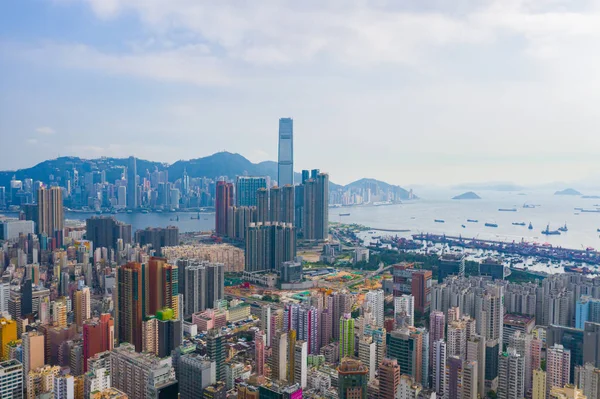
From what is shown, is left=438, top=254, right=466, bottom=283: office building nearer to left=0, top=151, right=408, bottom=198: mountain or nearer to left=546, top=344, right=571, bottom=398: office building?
left=546, top=344, right=571, bottom=398: office building

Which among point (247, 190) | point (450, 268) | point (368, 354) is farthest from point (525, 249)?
point (368, 354)

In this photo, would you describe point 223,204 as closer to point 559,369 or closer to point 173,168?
point 173,168

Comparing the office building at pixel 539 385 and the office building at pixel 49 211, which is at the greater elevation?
the office building at pixel 49 211

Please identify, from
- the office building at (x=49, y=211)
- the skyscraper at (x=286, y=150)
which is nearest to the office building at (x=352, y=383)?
the office building at (x=49, y=211)

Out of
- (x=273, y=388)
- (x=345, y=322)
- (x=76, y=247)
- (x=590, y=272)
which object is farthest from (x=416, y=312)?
(x=76, y=247)

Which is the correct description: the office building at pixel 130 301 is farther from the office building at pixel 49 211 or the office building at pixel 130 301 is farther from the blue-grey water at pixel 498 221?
the blue-grey water at pixel 498 221

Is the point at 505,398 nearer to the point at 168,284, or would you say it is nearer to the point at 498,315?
the point at 498,315
